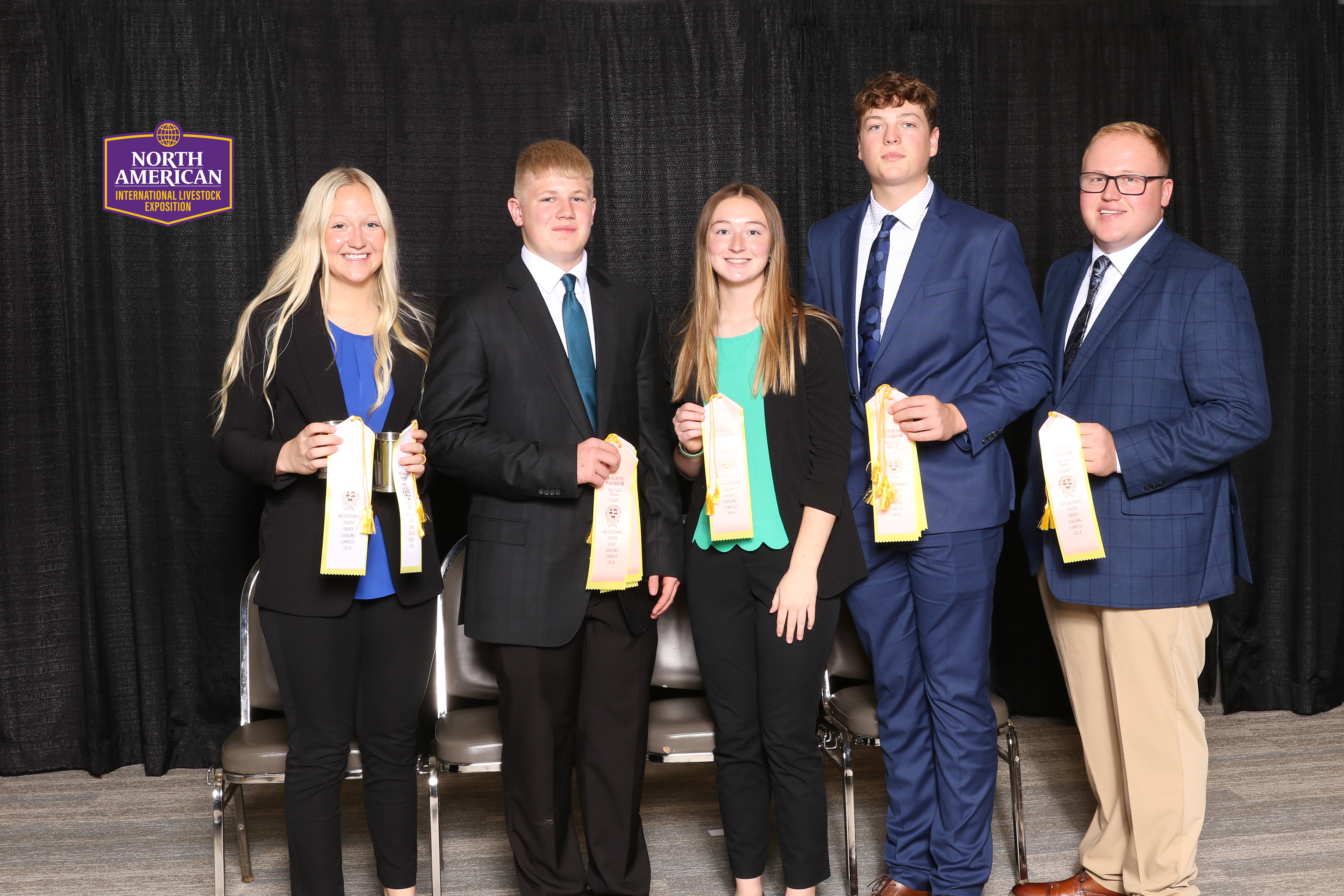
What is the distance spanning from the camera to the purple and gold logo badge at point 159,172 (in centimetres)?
363

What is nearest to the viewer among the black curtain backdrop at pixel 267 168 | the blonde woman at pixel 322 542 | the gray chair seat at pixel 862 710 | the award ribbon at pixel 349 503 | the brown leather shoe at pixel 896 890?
the award ribbon at pixel 349 503

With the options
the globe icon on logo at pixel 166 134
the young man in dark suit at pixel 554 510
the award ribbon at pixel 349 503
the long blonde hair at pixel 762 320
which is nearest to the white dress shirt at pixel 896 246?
the long blonde hair at pixel 762 320

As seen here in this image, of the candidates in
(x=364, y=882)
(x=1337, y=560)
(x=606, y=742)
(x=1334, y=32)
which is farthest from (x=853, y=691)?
(x=1334, y=32)

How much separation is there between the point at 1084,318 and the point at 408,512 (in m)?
1.70

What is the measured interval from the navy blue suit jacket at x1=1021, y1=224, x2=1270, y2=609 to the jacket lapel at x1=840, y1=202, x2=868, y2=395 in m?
0.48

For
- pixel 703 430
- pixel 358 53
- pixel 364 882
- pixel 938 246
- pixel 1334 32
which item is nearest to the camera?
pixel 703 430

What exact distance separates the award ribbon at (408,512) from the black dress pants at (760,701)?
626mm

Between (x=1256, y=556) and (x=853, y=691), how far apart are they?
7.07ft

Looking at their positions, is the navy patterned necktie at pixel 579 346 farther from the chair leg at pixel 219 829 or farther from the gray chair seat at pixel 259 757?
the chair leg at pixel 219 829

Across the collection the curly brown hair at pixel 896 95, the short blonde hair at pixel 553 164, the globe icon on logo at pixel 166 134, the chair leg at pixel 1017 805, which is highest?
the globe icon on logo at pixel 166 134

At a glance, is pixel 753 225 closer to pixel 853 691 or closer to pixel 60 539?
pixel 853 691

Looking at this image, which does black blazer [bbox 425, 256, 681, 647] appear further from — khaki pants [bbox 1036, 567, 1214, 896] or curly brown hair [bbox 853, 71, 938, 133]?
khaki pants [bbox 1036, 567, 1214, 896]

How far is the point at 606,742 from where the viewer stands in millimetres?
2525

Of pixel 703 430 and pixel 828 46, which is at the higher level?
pixel 828 46
